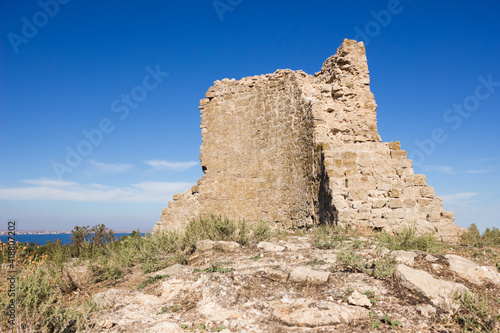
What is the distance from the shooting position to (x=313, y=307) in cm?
315

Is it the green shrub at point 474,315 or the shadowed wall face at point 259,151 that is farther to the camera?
the shadowed wall face at point 259,151

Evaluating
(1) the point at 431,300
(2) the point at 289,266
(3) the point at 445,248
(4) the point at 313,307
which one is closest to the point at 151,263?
(2) the point at 289,266

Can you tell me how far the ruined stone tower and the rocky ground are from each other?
2.48m

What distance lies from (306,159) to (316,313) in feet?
18.8

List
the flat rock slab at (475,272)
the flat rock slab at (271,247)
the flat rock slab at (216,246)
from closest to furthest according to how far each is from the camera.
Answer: the flat rock slab at (475,272), the flat rock slab at (271,247), the flat rock slab at (216,246)

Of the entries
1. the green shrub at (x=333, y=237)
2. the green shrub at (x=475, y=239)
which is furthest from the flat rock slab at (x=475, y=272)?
the green shrub at (x=475, y=239)

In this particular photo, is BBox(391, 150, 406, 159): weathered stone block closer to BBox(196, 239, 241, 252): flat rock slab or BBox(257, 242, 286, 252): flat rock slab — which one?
BBox(257, 242, 286, 252): flat rock slab

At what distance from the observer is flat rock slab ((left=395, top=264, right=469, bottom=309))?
3172mm

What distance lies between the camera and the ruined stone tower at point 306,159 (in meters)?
7.12

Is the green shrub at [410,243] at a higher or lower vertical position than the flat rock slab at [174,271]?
higher

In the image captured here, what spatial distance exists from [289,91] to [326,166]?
9.79 ft

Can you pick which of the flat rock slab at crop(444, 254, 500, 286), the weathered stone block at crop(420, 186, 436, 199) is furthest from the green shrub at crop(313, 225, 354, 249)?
the weathered stone block at crop(420, 186, 436, 199)

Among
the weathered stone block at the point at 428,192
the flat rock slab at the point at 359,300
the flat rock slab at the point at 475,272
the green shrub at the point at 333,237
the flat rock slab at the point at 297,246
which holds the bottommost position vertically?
the flat rock slab at the point at 359,300

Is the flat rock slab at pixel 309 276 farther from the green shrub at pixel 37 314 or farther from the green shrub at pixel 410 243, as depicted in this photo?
the green shrub at pixel 37 314
